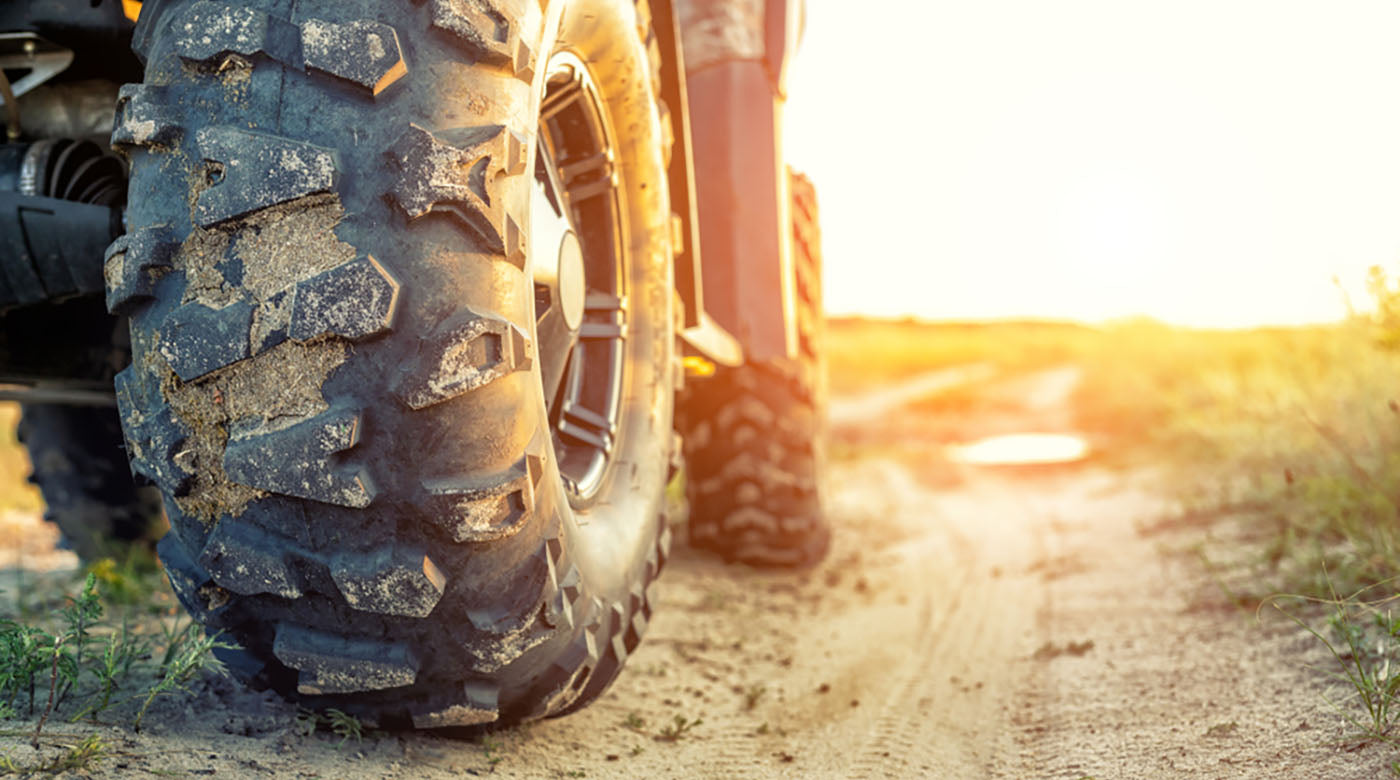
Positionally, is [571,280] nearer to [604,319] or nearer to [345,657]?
[604,319]

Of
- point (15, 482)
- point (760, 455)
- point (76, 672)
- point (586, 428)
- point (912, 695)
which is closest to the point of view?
point (76, 672)

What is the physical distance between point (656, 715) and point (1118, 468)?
648 cm

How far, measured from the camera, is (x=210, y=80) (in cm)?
140

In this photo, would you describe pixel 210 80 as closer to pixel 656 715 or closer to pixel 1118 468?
pixel 656 715

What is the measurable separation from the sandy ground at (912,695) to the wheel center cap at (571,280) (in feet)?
2.63

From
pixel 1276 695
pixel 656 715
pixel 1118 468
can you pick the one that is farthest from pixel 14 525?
pixel 1118 468

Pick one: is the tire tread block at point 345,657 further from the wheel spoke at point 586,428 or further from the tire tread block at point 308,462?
the wheel spoke at point 586,428

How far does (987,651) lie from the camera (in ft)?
10.0

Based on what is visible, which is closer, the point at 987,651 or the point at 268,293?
the point at 268,293

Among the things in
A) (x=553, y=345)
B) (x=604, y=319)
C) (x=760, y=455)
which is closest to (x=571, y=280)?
(x=553, y=345)

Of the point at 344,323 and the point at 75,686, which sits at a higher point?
the point at 344,323

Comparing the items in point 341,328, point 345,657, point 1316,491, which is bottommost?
point 1316,491

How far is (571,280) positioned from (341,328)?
75 cm

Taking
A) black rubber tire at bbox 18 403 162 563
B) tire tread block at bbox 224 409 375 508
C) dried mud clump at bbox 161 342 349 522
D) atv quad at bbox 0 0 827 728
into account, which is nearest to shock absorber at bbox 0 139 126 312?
atv quad at bbox 0 0 827 728
